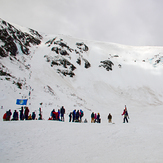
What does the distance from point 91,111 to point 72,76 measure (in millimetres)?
19140

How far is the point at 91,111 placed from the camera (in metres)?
27.7

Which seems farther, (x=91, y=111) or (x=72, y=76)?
(x=72, y=76)

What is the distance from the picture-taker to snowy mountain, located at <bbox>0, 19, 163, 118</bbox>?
2511 cm

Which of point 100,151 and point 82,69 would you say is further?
point 82,69

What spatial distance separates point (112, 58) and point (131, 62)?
8267 mm

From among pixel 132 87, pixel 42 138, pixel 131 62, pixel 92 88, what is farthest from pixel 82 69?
pixel 42 138

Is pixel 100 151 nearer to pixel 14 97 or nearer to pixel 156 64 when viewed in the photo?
pixel 14 97

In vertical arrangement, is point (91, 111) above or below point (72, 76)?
below

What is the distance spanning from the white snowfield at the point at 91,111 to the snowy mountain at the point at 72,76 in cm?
14

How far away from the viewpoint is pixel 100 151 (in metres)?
5.93

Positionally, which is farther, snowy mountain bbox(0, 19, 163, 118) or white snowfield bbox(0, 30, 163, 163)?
snowy mountain bbox(0, 19, 163, 118)

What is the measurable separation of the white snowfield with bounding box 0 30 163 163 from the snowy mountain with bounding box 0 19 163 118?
143 millimetres

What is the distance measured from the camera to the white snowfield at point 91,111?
18.4 feet

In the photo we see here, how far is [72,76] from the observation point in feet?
147
